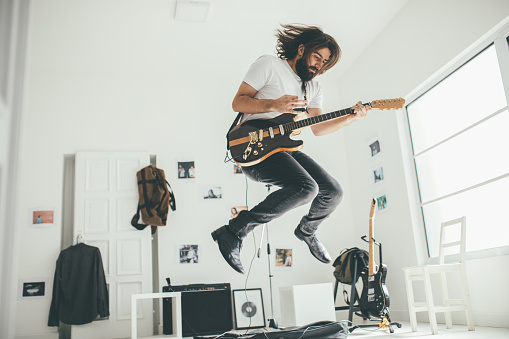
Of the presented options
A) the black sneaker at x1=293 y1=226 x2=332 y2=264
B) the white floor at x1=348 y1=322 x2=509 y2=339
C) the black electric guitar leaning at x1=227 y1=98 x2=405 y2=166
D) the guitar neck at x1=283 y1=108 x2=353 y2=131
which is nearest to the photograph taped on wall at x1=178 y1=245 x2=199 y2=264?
the white floor at x1=348 y1=322 x2=509 y2=339

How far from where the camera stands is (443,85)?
13.3ft

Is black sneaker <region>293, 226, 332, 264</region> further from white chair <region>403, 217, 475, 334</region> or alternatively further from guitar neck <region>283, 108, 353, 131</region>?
white chair <region>403, 217, 475, 334</region>

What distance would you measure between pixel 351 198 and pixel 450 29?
7.82ft

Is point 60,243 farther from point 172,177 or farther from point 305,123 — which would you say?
point 305,123

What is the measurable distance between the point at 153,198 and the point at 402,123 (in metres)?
2.80

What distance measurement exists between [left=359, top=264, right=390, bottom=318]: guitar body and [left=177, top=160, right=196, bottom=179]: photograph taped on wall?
2369mm

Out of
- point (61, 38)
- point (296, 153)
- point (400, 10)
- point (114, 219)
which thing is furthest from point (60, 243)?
point (400, 10)

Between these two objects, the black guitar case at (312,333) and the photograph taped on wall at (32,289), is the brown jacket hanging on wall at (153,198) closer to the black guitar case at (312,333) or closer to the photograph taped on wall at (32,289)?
the photograph taped on wall at (32,289)

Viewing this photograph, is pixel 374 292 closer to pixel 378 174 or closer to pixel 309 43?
pixel 378 174

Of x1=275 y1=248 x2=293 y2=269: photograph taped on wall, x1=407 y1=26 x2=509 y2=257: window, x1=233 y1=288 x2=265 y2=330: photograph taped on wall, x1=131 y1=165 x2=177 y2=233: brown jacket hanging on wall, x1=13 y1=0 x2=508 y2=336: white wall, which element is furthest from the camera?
x1=275 y1=248 x2=293 y2=269: photograph taped on wall

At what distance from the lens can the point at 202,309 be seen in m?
4.34

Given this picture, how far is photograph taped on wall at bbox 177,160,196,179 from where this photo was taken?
16.8 ft

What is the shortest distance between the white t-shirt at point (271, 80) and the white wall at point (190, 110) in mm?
2158

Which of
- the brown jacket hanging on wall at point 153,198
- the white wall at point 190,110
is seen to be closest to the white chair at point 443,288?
the white wall at point 190,110
